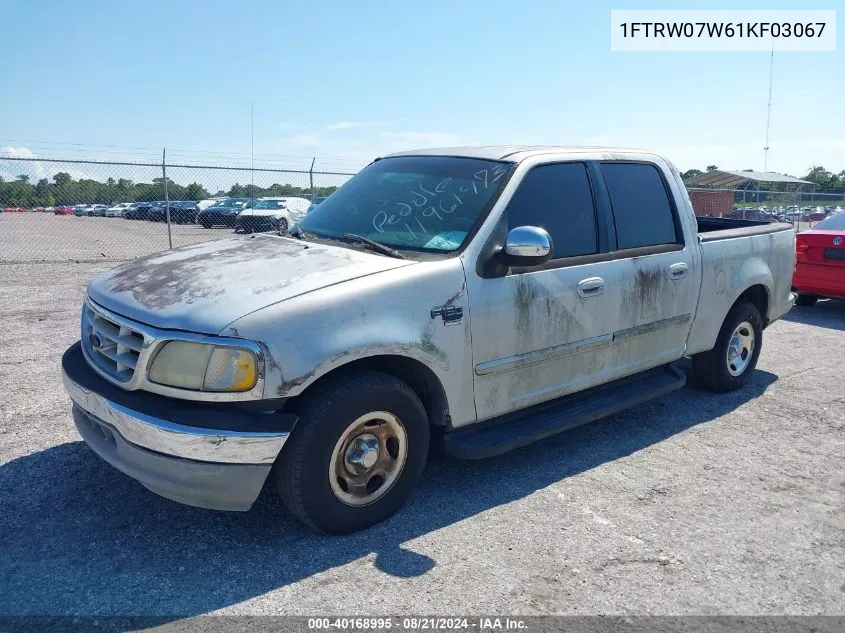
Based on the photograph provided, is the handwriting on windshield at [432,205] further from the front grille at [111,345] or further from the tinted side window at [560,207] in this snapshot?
the front grille at [111,345]

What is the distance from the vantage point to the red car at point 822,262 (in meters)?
9.05

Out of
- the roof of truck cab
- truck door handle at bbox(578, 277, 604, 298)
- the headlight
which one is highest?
the roof of truck cab

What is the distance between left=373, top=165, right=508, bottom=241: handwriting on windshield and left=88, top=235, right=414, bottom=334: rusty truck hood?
0.39 m

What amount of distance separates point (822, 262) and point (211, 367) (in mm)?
8825

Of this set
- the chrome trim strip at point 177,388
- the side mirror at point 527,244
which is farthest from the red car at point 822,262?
the chrome trim strip at point 177,388

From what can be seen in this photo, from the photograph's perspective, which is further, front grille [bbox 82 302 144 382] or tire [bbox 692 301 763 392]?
tire [bbox 692 301 763 392]

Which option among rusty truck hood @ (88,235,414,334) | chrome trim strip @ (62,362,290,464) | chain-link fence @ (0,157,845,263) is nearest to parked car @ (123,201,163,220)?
chain-link fence @ (0,157,845,263)

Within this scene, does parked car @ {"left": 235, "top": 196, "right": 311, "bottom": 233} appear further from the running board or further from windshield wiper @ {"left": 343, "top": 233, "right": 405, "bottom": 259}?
windshield wiper @ {"left": 343, "top": 233, "right": 405, "bottom": 259}

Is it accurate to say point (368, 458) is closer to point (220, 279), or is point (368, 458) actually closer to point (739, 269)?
point (220, 279)

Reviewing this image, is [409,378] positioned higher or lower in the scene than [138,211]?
lower

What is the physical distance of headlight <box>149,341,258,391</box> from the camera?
9.58 ft

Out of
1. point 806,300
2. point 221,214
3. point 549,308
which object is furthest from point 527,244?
point 221,214

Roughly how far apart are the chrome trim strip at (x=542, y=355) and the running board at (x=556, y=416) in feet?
1.19

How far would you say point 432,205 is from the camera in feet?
13.1
